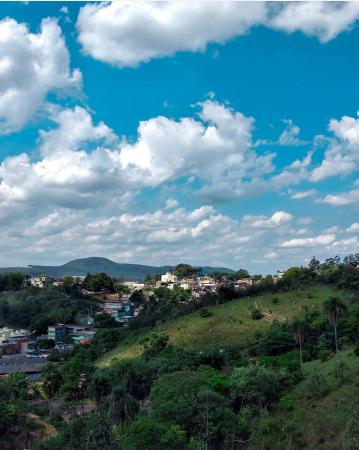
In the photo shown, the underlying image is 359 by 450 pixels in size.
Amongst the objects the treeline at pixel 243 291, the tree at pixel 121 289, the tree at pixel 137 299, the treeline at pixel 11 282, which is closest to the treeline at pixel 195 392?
the treeline at pixel 243 291

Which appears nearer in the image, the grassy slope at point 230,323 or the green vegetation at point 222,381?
the green vegetation at point 222,381

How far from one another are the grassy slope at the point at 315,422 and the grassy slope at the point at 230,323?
95.0 feet

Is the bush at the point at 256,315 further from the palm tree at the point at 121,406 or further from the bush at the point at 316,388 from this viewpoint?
the palm tree at the point at 121,406

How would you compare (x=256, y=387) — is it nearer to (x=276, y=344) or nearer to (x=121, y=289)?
(x=276, y=344)

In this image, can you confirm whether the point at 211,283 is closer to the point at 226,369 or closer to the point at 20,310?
the point at 20,310

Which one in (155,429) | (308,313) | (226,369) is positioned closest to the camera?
(155,429)

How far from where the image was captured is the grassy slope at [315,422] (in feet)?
101

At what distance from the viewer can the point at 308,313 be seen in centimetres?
7200

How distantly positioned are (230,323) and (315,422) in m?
43.7

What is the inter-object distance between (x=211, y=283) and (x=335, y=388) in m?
138

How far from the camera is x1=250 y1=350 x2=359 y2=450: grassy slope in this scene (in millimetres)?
30820

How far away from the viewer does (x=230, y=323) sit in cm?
7662

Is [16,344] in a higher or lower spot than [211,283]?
lower

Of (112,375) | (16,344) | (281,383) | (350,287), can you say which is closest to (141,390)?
(112,375)
